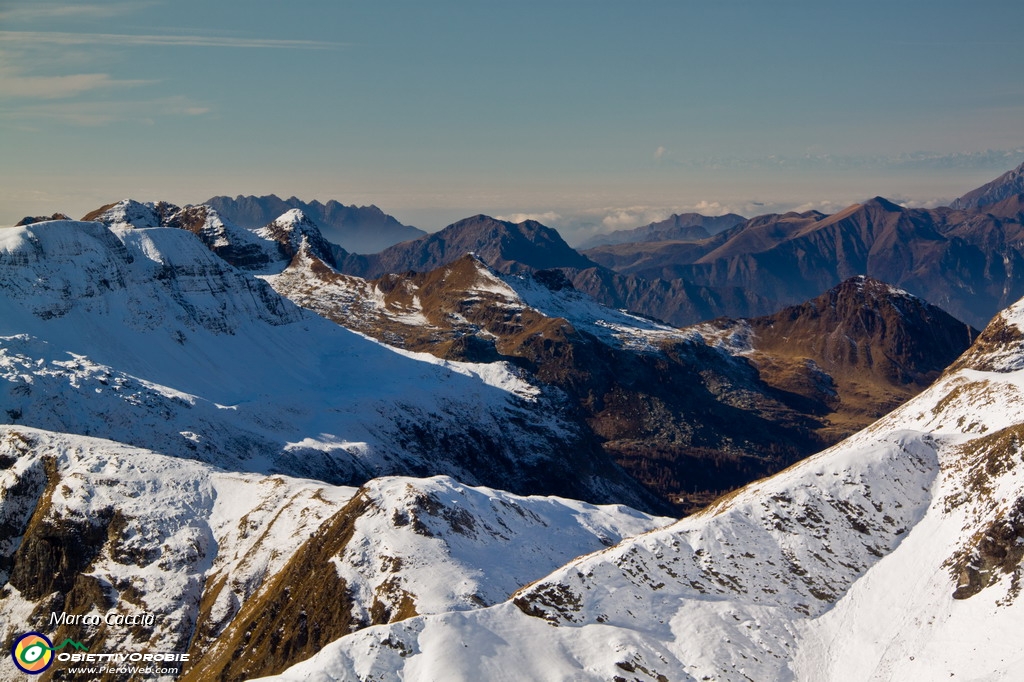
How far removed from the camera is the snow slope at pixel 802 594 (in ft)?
275

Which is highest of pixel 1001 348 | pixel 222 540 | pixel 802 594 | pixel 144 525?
pixel 1001 348

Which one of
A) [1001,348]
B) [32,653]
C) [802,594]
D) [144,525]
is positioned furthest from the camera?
[1001,348]

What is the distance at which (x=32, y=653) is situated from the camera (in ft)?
416

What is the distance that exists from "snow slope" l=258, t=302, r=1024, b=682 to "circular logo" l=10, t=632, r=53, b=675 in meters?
61.9

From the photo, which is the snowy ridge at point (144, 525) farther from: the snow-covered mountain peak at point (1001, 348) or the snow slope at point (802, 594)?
the snow-covered mountain peak at point (1001, 348)

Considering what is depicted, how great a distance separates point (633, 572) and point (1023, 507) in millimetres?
41745

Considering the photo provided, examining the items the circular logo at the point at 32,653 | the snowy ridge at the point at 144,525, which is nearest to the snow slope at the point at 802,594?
the snowy ridge at the point at 144,525

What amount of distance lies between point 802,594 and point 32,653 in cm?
11178

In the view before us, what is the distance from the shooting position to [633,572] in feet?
321

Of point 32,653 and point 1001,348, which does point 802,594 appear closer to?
point 1001,348

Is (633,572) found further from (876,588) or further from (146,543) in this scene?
(146,543)

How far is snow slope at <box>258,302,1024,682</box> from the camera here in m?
83.9

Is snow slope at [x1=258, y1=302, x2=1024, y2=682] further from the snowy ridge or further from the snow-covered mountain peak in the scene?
the snowy ridge

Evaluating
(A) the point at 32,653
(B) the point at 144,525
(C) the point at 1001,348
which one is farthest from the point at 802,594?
(A) the point at 32,653
